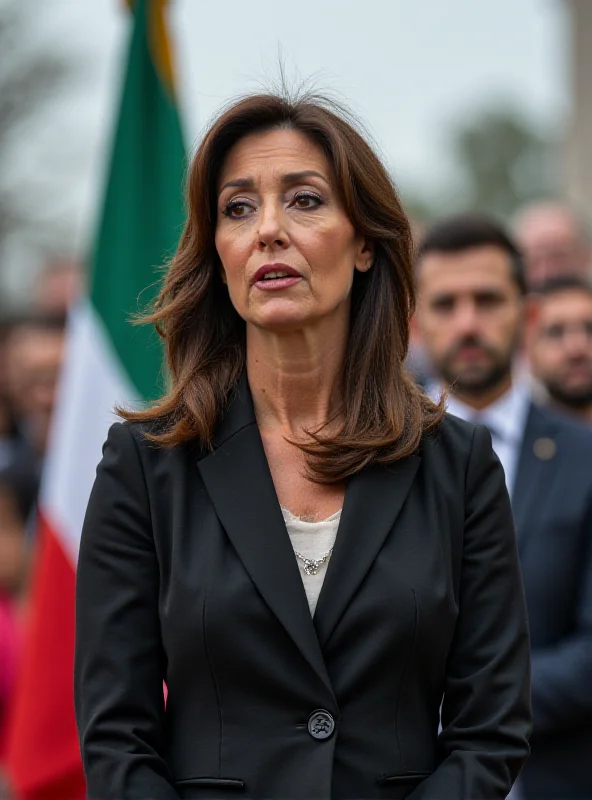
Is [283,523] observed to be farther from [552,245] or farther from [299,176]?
[552,245]

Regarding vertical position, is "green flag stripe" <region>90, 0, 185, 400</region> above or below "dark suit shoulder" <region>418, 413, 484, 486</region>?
above

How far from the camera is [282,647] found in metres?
3.01

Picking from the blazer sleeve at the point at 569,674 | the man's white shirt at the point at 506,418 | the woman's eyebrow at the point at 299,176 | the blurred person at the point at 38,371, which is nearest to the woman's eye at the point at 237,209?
the woman's eyebrow at the point at 299,176

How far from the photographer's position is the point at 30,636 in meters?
5.64

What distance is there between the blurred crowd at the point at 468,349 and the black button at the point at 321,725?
1.00 meters

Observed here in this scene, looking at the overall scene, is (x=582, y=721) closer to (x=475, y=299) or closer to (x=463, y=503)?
(x=475, y=299)

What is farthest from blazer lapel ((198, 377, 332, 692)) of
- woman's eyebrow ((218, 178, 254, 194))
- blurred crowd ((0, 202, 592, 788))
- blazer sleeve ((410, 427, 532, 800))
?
blurred crowd ((0, 202, 592, 788))

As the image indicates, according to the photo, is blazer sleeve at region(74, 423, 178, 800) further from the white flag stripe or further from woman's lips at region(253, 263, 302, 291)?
the white flag stripe

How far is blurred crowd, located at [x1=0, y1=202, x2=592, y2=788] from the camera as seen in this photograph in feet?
17.9

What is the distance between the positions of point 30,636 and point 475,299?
2.08 meters

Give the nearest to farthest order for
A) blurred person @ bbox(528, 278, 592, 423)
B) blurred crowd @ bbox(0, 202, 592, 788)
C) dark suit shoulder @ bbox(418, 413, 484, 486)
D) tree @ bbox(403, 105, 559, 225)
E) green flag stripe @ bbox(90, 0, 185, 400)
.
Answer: dark suit shoulder @ bbox(418, 413, 484, 486) → blurred crowd @ bbox(0, 202, 592, 788) → green flag stripe @ bbox(90, 0, 185, 400) → blurred person @ bbox(528, 278, 592, 423) → tree @ bbox(403, 105, 559, 225)

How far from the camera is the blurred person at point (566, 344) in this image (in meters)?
6.51

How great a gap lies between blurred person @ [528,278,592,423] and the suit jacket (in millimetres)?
1535

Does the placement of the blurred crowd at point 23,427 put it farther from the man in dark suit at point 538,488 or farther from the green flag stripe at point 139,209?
the man in dark suit at point 538,488
